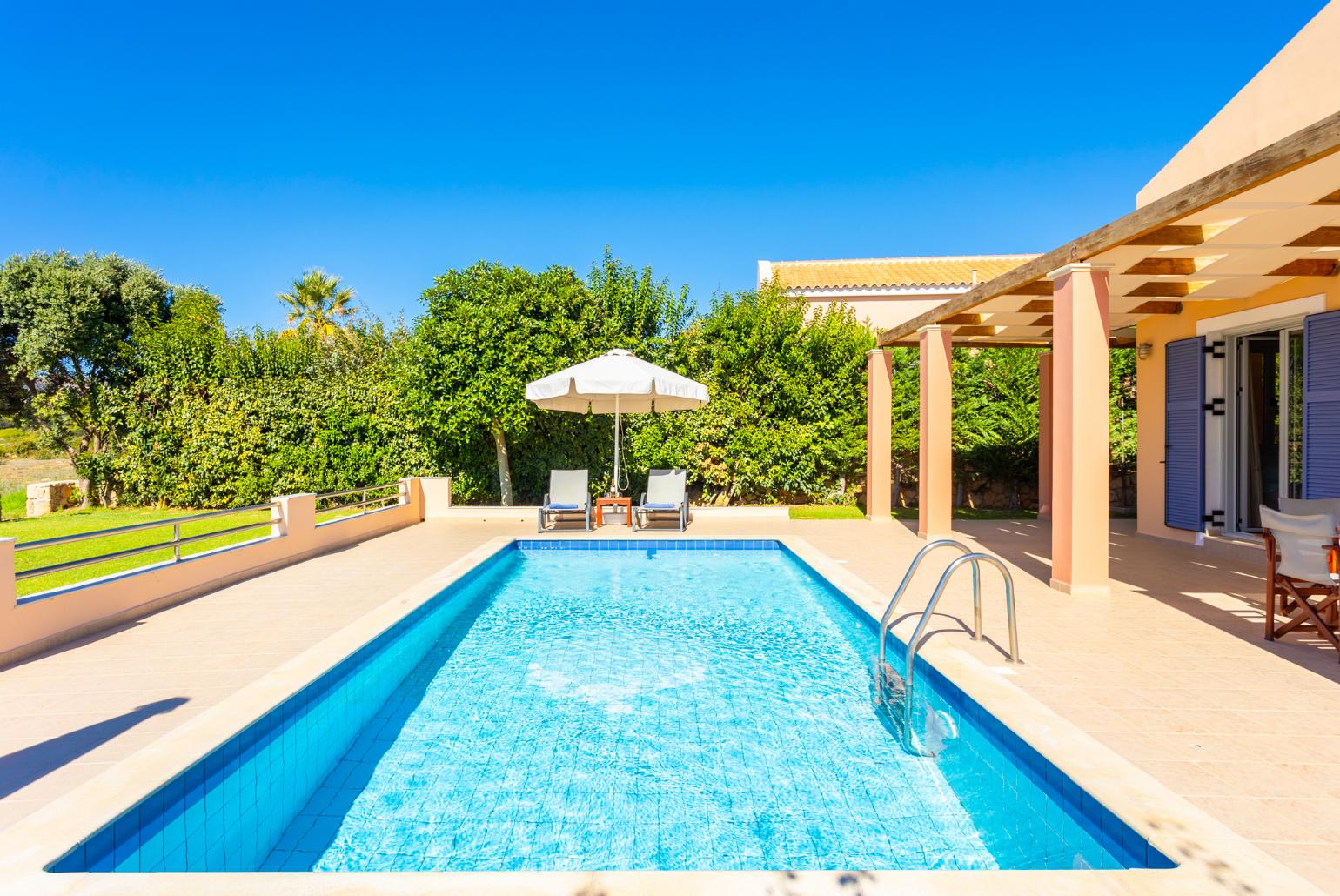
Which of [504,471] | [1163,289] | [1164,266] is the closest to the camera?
[1164,266]

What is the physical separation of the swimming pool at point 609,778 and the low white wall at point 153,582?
227 centimetres

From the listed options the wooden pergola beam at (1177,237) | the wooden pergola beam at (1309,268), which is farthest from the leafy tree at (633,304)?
the wooden pergola beam at (1309,268)

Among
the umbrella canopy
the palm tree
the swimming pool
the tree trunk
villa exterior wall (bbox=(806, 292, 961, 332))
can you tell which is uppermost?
the palm tree

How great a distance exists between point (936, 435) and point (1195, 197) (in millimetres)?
5424

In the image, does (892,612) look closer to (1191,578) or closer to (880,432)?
(1191,578)

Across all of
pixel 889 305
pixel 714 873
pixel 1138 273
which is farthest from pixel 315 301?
pixel 714 873

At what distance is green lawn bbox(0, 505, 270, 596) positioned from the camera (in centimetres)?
788

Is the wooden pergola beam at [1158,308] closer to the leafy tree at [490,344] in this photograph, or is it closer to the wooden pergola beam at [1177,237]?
the wooden pergola beam at [1177,237]

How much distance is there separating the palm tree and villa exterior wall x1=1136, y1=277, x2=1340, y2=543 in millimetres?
28943

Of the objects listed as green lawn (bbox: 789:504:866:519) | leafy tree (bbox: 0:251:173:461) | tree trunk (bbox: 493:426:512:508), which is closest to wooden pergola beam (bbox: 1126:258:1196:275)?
green lawn (bbox: 789:504:866:519)

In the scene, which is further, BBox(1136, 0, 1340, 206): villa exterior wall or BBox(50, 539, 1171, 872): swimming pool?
BBox(1136, 0, 1340, 206): villa exterior wall

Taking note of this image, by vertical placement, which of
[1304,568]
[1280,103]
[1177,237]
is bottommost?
[1304,568]

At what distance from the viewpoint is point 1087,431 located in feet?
20.7

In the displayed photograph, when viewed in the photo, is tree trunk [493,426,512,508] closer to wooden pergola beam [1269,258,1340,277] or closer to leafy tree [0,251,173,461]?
leafy tree [0,251,173,461]
